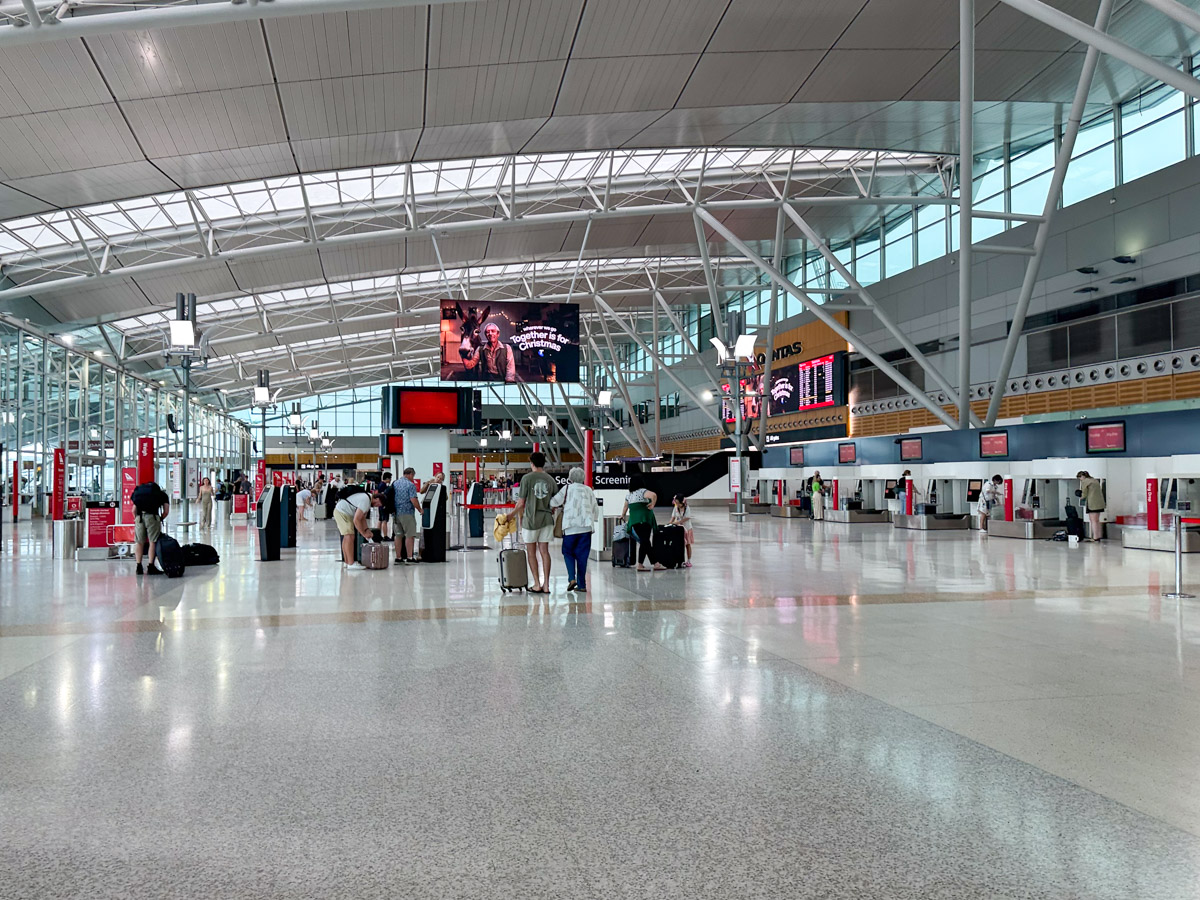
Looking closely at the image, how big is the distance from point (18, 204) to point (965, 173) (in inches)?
877

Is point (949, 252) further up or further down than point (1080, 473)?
further up

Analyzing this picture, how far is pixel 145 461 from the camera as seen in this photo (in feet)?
61.5


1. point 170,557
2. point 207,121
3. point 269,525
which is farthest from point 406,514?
point 207,121

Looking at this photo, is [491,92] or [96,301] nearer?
[491,92]

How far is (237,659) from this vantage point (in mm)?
7043

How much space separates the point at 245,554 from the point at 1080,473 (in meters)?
18.5

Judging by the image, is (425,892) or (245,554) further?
(245,554)

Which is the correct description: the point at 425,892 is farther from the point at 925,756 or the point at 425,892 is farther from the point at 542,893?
the point at 925,756

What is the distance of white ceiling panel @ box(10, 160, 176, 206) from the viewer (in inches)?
806

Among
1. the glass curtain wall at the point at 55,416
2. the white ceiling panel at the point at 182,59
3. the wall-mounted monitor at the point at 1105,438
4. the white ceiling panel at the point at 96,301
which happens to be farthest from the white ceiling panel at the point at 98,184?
the wall-mounted monitor at the point at 1105,438

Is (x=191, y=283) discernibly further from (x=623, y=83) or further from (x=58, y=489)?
(x=623, y=83)

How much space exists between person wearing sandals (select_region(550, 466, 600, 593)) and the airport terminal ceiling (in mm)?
8057

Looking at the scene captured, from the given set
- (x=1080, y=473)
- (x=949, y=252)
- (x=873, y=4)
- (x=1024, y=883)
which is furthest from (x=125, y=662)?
(x=949, y=252)

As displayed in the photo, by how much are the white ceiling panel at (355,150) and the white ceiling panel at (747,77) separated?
258 inches
